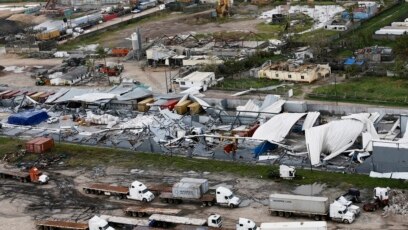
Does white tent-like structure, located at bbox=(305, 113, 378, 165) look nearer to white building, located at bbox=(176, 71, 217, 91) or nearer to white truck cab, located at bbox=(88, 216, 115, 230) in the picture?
white truck cab, located at bbox=(88, 216, 115, 230)

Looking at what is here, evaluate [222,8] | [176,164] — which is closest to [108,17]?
[222,8]

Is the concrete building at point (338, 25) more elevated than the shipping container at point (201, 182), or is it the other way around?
the shipping container at point (201, 182)

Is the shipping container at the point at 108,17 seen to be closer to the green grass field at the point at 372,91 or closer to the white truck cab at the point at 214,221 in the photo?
the green grass field at the point at 372,91

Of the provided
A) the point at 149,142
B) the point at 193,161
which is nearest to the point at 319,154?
the point at 193,161

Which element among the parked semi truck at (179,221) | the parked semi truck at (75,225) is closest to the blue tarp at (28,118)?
the parked semi truck at (75,225)

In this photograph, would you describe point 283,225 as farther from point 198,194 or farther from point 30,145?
point 30,145

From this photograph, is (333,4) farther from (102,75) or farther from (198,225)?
(198,225)

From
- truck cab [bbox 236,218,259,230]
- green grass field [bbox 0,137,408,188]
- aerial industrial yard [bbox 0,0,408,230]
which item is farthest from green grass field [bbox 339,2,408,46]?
truck cab [bbox 236,218,259,230]
